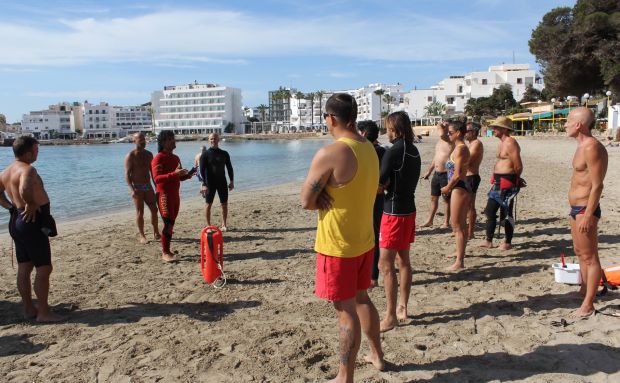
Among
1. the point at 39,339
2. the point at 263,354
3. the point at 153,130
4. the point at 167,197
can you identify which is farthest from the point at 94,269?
the point at 153,130

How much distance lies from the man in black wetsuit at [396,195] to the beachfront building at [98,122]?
16942 centimetres

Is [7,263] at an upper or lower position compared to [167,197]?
lower

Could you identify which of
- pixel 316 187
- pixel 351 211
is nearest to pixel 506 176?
pixel 351 211

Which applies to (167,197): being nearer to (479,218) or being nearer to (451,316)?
(451,316)

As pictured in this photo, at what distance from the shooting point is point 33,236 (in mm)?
4430

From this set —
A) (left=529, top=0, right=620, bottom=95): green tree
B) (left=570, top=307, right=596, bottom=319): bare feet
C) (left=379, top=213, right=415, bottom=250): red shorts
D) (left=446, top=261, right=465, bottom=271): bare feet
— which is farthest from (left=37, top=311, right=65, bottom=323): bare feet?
(left=529, top=0, right=620, bottom=95): green tree

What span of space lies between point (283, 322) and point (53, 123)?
176m

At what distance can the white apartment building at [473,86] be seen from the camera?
93.4 metres

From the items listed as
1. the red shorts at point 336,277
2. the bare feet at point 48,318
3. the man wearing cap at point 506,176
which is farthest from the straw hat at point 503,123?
the bare feet at point 48,318

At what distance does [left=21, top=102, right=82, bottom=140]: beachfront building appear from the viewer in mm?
154125

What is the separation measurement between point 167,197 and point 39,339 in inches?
111

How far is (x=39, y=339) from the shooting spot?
13.8ft

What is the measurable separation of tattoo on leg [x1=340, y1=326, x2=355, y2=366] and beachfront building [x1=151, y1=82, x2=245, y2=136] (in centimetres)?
14964

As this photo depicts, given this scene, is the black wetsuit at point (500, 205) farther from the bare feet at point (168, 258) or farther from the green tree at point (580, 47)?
the green tree at point (580, 47)
